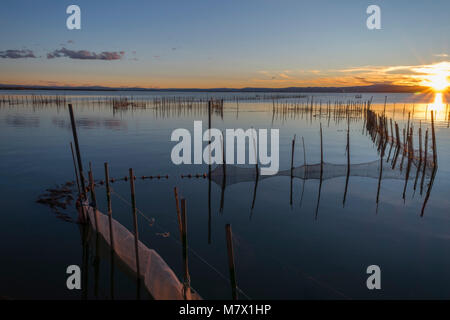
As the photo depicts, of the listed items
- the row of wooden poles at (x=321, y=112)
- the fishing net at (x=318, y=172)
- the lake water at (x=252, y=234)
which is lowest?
the lake water at (x=252, y=234)

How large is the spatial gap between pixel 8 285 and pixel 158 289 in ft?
10.9

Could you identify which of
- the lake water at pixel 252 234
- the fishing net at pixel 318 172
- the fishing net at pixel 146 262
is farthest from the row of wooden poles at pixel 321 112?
the fishing net at pixel 146 262

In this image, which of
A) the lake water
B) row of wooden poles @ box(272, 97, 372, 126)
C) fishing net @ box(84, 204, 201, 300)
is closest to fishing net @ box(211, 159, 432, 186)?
the lake water

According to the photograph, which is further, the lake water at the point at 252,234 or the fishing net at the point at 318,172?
the fishing net at the point at 318,172

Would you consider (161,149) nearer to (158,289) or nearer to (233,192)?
(233,192)

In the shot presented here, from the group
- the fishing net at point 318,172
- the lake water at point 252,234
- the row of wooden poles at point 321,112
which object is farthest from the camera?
the row of wooden poles at point 321,112

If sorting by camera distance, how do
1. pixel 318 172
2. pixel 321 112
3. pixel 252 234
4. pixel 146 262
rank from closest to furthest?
1. pixel 146 262
2. pixel 252 234
3. pixel 318 172
4. pixel 321 112

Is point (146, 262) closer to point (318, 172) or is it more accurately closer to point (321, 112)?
point (318, 172)

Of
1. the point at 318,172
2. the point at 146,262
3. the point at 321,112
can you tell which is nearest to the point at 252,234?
the point at 146,262

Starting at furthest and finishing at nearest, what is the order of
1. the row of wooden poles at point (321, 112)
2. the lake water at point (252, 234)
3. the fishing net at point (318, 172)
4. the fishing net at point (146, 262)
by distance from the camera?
the row of wooden poles at point (321, 112), the fishing net at point (318, 172), the lake water at point (252, 234), the fishing net at point (146, 262)

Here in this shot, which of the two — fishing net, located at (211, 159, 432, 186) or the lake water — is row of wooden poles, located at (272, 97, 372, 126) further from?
the lake water

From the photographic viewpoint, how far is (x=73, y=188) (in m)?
12.6

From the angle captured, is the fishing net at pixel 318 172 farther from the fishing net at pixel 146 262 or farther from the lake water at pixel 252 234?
the fishing net at pixel 146 262
